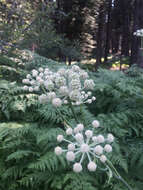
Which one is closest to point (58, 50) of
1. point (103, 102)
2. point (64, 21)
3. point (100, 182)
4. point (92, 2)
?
point (64, 21)

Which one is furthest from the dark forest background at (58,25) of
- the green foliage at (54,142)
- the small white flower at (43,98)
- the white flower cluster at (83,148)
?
the white flower cluster at (83,148)

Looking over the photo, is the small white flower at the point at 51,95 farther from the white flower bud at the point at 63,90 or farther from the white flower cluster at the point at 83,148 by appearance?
the white flower cluster at the point at 83,148

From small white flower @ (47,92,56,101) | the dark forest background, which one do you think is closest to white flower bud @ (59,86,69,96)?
small white flower @ (47,92,56,101)

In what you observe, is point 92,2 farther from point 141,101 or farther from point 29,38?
point 141,101

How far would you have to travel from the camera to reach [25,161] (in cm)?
235

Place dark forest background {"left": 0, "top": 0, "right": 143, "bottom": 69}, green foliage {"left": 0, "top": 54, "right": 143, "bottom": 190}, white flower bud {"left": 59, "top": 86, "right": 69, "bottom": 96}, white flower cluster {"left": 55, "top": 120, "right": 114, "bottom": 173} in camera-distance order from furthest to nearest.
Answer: dark forest background {"left": 0, "top": 0, "right": 143, "bottom": 69}
green foliage {"left": 0, "top": 54, "right": 143, "bottom": 190}
white flower bud {"left": 59, "top": 86, "right": 69, "bottom": 96}
white flower cluster {"left": 55, "top": 120, "right": 114, "bottom": 173}

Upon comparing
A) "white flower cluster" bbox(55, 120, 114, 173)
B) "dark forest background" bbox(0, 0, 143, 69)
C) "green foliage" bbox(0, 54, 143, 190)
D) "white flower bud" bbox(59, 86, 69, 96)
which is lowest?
"green foliage" bbox(0, 54, 143, 190)

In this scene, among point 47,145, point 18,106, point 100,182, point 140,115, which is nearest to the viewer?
point 100,182

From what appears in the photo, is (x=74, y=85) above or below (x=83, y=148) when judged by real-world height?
above

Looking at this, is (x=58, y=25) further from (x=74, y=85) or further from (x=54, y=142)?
(x=74, y=85)

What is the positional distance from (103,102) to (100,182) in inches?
59.3

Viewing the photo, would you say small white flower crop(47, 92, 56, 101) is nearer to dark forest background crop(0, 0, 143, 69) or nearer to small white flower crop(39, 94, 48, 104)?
small white flower crop(39, 94, 48, 104)

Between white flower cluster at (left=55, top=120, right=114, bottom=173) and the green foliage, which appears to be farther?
the green foliage

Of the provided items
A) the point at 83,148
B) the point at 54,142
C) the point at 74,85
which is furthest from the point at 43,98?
the point at 54,142
